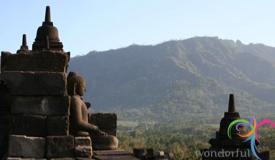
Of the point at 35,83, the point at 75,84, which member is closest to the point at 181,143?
the point at 75,84

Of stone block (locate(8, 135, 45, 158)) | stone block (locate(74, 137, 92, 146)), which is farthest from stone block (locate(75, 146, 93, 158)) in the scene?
stone block (locate(8, 135, 45, 158))

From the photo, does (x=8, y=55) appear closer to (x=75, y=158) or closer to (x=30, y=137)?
(x=30, y=137)

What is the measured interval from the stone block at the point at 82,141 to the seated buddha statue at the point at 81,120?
0.14 meters

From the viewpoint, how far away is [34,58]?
813 centimetres

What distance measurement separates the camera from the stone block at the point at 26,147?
7.80 meters

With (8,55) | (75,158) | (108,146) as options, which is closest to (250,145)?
(108,146)

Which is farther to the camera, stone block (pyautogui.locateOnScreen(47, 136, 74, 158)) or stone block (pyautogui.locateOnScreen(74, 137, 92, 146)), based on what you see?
stone block (pyautogui.locateOnScreen(74, 137, 92, 146))

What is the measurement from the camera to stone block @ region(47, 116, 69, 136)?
8039 millimetres

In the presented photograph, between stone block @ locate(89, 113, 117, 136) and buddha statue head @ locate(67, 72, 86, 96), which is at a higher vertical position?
buddha statue head @ locate(67, 72, 86, 96)

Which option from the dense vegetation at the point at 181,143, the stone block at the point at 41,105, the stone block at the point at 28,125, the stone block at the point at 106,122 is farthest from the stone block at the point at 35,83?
the dense vegetation at the point at 181,143

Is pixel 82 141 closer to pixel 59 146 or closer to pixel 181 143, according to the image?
pixel 59 146

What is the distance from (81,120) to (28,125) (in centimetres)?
85

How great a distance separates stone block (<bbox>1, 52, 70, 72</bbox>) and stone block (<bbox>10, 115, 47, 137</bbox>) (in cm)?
76

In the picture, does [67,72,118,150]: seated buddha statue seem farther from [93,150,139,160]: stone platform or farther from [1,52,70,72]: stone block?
[1,52,70,72]: stone block
